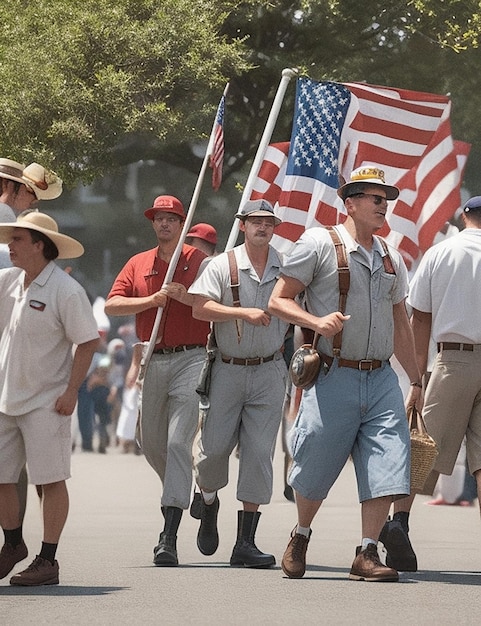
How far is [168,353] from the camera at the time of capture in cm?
1058

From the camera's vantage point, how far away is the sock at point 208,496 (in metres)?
10.4

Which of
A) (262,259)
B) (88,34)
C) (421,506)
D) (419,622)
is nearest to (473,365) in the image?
(262,259)

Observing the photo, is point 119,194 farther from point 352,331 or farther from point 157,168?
point 352,331

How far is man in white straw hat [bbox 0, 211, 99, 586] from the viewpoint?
29.0 feet

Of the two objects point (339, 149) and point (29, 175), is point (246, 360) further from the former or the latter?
Result: point (339, 149)

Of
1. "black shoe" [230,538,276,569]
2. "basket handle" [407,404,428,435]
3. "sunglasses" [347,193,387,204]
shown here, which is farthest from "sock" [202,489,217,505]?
"sunglasses" [347,193,387,204]

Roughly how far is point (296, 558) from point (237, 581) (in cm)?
32

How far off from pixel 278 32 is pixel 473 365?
48.0 feet

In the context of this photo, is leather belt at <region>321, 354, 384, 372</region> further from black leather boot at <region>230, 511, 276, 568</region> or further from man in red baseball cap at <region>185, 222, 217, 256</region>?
man in red baseball cap at <region>185, 222, 217, 256</region>

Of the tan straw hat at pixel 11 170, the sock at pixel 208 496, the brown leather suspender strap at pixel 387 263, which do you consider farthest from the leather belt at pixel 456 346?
the tan straw hat at pixel 11 170

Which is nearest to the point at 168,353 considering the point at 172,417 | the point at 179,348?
the point at 179,348

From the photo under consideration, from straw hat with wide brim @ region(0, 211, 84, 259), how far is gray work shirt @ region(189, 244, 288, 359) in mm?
1101

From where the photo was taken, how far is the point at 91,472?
787 inches

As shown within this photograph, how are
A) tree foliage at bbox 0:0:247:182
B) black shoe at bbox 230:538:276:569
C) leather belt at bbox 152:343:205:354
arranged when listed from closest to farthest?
1. black shoe at bbox 230:538:276:569
2. leather belt at bbox 152:343:205:354
3. tree foliage at bbox 0:0:247:182
